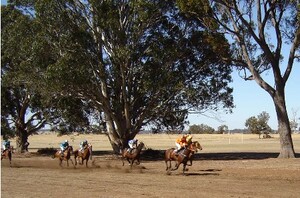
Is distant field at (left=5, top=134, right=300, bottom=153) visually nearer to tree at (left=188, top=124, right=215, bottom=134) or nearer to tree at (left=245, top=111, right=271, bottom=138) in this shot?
tree at (left=245, top=111, right=271, bottom=138)

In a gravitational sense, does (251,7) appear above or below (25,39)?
above

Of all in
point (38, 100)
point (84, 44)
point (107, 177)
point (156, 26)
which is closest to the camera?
point (107, 177)

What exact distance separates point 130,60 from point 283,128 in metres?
12.3

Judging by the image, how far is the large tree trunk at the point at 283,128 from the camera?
33906 mm

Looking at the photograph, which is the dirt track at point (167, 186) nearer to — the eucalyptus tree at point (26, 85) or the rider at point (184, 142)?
the rider at point (184, 142)

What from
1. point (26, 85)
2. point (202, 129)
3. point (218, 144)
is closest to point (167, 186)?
point (26, 85)

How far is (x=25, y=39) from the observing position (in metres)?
35.0

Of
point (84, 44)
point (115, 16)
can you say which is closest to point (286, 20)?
point (115, 16)

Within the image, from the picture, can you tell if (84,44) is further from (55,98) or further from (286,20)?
(286,20)

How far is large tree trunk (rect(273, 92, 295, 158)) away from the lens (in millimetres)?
33906

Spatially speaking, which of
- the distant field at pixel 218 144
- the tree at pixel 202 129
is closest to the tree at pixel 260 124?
the distant field at pixel 218 144

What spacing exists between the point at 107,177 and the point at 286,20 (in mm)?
21375

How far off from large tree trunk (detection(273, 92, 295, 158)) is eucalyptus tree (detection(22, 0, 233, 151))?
5.29 m

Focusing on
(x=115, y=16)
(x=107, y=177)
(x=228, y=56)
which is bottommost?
(x=107, y=177)
